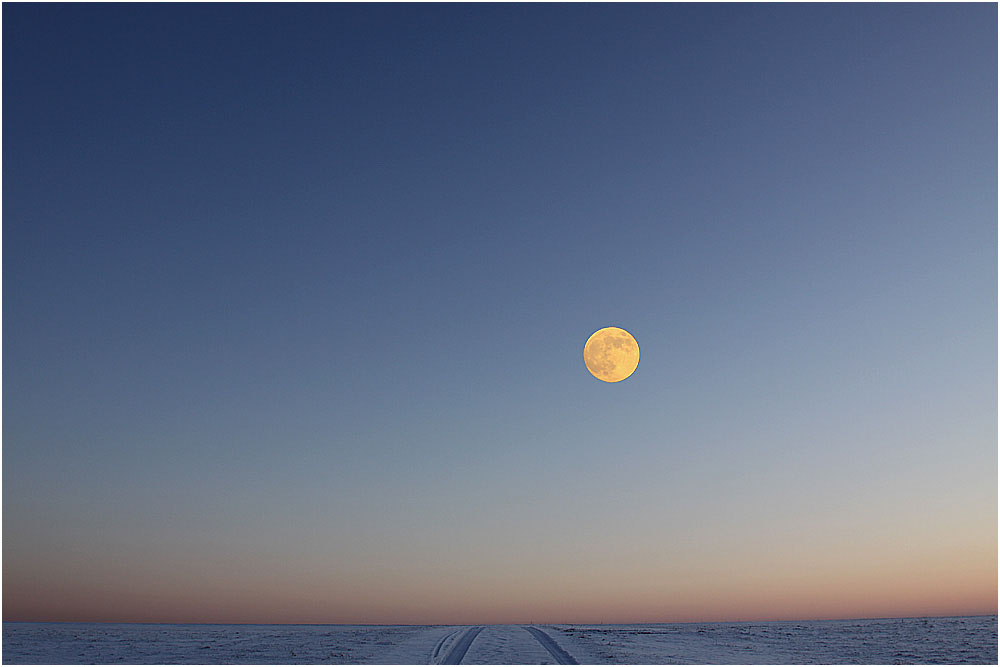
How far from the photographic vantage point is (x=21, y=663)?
122ft

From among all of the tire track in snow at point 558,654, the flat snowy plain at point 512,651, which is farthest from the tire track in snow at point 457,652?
the tire track in snow at point 558,654

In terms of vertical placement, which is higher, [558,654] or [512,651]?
[512,651]

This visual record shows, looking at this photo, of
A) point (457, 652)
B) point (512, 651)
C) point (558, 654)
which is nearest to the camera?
point (457, 652)

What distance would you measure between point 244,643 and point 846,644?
41294 mm

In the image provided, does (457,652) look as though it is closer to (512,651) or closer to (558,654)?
(512,651)

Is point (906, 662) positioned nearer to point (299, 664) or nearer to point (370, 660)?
point (370, 660)

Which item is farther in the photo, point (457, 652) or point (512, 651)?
point (512, 651)

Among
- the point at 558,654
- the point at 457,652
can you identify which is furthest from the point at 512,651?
the point at 457,652

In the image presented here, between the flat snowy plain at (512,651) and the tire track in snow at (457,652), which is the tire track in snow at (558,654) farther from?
the tire track in snow at (457,652)

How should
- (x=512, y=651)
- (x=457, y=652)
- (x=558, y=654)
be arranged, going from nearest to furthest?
1. (x=457, y=652)
2. (x=558, y=654)
3. (x=512, y=651)

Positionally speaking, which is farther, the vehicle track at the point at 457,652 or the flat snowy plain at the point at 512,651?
the flat snowy plain at the point at 512,651

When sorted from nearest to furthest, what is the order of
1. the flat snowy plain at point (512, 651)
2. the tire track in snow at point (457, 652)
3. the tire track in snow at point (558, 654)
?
the tire track in snow at point (457, 652), the tire track in snow at point (558, 654), the flat snowy plain at point (512, 651)

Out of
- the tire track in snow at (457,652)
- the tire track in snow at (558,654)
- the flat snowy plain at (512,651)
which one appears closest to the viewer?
the tire track in snow at (457,652)

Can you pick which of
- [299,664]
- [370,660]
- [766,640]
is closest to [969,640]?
[766,640]
